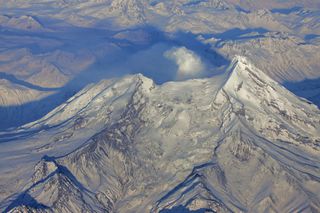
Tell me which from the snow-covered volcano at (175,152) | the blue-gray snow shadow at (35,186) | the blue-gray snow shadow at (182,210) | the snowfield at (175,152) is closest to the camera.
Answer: the blue-gray snow shadow at (182,210)

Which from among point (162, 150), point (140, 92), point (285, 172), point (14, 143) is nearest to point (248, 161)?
point (285, 172)

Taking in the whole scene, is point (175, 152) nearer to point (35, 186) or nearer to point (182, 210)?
point (182, 210)

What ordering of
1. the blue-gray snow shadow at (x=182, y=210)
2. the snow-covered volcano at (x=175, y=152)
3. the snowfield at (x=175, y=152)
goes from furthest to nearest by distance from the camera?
1. the snow-covered volcano at (x=175, y=152)
2. the snowfield at (x=175, y=152)
3. the blue-gray snow shadow at (x=182, y=210)

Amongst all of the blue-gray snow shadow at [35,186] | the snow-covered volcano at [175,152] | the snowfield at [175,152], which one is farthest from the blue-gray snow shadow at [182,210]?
the blue-gray snow shadow at [35,186]

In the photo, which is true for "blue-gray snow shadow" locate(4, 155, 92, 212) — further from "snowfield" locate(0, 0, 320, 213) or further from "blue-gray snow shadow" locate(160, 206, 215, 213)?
"blue-gray snow shadow" locate(160, 206, 215, 213)

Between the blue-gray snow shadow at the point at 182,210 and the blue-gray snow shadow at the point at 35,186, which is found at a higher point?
the blue-gray snow shadow at the point at 35,186

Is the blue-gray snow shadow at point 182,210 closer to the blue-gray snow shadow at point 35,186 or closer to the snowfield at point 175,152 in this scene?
the snowfield at point 175,152

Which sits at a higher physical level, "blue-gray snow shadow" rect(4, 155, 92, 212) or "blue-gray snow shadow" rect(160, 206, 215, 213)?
"blue-gray snow shadow" rect(4, 155, 92, 212)

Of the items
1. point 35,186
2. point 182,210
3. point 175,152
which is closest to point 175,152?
point 175,152

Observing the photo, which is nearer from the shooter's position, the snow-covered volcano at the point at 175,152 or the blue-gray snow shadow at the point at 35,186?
the blue-gray snow shadow at the point at 35,186

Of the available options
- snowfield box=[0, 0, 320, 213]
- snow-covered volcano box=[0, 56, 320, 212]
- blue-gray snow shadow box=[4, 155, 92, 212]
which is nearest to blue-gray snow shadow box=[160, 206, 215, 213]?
snow-covered volcano box=[0, 56, 320, 212]
